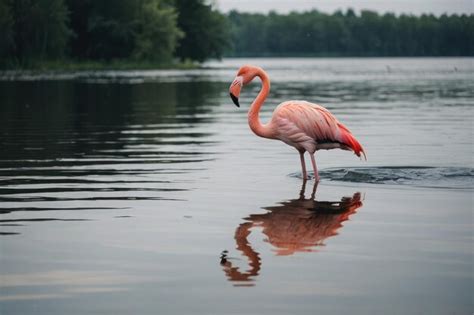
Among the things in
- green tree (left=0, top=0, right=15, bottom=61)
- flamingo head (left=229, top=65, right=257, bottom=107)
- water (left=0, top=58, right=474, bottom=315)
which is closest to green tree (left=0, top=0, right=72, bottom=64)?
green tree (left=0, top=0, right=15, bottom=61)

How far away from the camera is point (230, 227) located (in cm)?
871

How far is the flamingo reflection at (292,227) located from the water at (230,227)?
2cm

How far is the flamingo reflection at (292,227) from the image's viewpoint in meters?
7.17

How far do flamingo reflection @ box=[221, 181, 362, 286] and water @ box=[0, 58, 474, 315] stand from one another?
18 millimetres

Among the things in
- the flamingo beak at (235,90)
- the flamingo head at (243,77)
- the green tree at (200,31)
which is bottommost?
the green tree at (200,31)

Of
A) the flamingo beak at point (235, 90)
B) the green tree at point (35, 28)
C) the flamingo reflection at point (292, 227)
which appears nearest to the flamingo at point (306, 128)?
the flamingo beak at point (235, 90)

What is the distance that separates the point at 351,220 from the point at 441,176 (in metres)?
3.63

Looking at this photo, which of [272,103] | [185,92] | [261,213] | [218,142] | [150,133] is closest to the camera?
[261,213]

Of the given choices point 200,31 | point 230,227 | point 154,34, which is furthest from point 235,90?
point 200,31

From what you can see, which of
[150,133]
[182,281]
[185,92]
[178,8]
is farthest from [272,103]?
[178,8]

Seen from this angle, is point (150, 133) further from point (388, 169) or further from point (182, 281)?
point (182, 281)

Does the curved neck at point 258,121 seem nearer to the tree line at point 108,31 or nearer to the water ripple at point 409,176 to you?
the water ripple at point 409,176

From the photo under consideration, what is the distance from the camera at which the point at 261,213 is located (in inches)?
372

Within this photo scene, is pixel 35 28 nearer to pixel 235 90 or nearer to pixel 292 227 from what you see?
pixel 235 90
